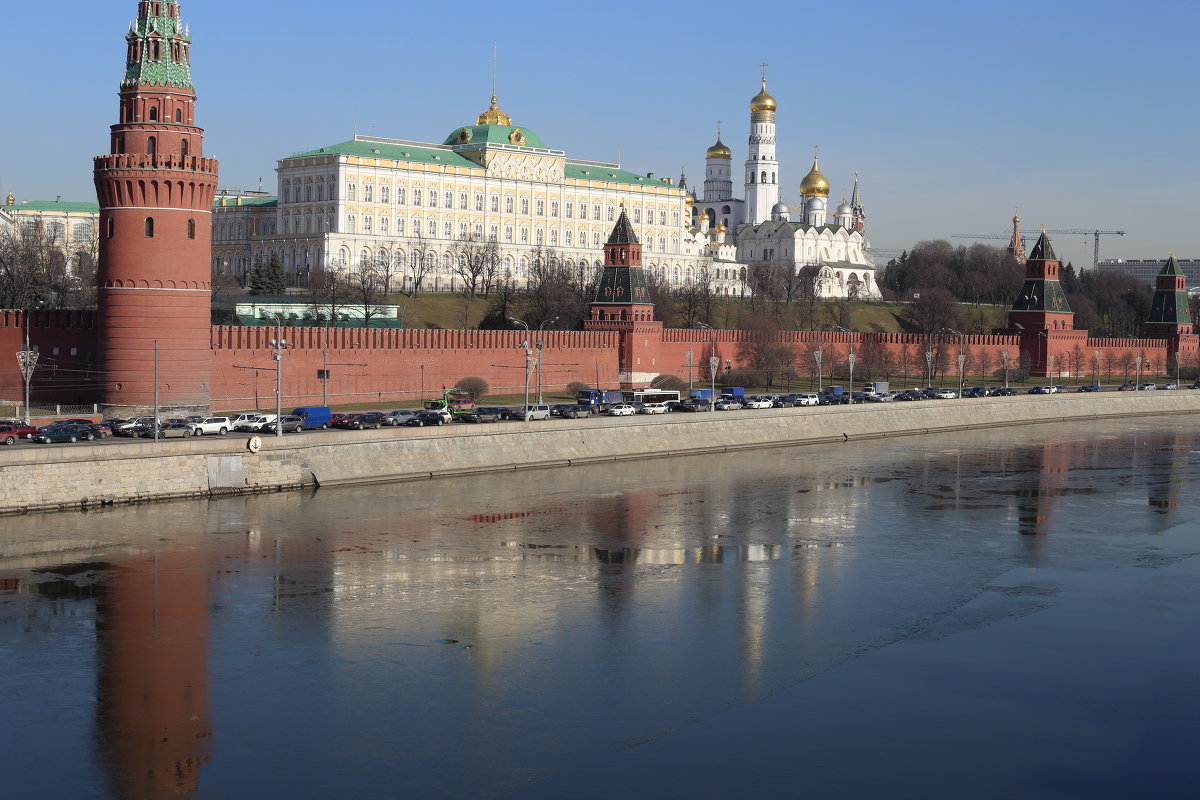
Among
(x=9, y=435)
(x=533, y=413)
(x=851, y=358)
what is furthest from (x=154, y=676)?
(x=851, y=358)

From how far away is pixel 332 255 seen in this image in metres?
86.6

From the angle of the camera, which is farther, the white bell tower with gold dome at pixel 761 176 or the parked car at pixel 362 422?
the white bell tower with gold dome at pixel 761 176

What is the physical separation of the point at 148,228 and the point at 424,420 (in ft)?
31.3

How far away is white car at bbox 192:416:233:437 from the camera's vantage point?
37719 millimetres

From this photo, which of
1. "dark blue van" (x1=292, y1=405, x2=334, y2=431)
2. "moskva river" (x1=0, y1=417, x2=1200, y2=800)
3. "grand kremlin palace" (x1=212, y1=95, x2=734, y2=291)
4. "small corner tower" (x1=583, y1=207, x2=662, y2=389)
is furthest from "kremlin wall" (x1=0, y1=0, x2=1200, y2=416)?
"grand kremlin palace" (x1=212, y1=95, x2=734, y2=291)

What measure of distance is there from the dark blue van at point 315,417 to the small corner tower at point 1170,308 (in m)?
60.1

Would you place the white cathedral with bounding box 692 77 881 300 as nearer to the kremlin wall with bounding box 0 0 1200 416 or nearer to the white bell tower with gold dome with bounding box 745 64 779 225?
the white bell tower with gold dome with bounding box 745 64 779 225

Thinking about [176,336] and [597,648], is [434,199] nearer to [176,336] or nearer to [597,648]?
[176,336]

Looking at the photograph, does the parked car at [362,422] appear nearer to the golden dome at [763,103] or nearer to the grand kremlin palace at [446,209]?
the grand kremlin palace at [446,209]

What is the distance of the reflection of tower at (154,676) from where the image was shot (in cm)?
1681

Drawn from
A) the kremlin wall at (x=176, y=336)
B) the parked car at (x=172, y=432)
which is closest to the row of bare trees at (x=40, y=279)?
the kremlin wall at (x=176, y=336)

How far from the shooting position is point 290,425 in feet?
129

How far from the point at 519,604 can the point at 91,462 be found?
38.6ft

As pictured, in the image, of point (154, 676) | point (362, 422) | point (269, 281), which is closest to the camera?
point (154, 676)
